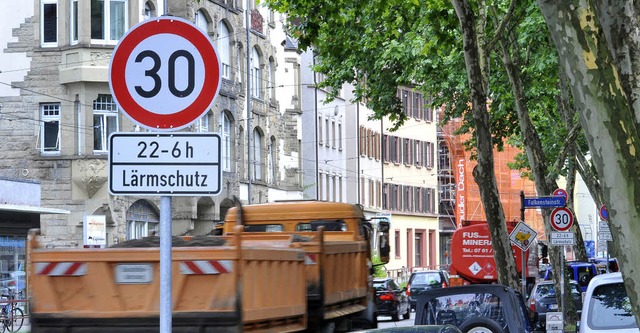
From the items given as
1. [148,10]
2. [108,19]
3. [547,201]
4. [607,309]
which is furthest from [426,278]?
[607,309]

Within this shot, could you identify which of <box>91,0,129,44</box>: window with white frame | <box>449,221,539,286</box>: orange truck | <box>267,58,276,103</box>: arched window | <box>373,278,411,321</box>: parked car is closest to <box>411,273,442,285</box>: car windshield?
<box>373,278,411,321</box>: parked car

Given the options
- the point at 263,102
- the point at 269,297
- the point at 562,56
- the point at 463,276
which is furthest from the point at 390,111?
the point at 562,56

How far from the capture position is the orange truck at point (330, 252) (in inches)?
630

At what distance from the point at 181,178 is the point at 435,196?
93.4m

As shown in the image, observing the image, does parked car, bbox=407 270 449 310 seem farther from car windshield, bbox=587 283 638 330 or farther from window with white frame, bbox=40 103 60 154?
car windshield, bbox=587 283 638 330

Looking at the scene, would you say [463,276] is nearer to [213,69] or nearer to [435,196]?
[213,69]

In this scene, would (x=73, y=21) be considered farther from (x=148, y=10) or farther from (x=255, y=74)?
(x=255, y=74)

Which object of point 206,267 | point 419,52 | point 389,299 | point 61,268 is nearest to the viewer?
point 206,267

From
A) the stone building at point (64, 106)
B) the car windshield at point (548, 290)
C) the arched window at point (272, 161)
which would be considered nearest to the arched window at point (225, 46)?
the arched window at point (272, 161)

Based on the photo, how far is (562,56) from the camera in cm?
1041

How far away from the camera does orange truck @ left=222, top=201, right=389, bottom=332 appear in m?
16.0

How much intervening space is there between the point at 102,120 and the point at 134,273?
3588cm

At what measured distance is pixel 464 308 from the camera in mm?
18047

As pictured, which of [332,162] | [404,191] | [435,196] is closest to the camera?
[332,162]
